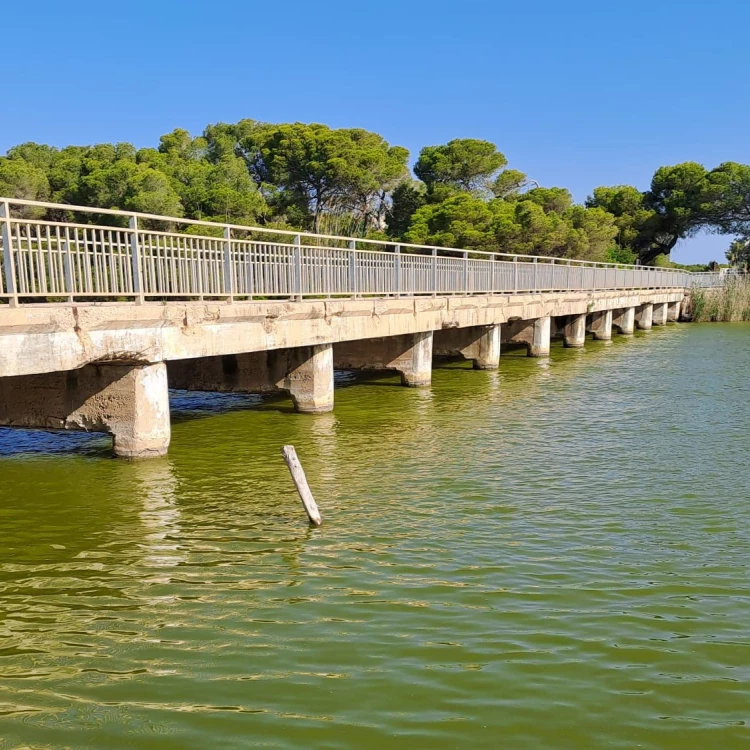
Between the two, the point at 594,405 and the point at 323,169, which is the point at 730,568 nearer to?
the point at 594,405

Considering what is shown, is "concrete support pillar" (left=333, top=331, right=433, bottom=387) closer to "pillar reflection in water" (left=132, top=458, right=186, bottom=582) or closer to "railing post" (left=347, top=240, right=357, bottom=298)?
"railing post" (left=347, top=240, right=357, bottom=298)

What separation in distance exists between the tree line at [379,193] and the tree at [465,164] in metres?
0.09

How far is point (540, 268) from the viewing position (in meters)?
24.9

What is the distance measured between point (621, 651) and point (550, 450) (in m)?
6.04

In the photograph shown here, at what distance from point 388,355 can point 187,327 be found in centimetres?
777

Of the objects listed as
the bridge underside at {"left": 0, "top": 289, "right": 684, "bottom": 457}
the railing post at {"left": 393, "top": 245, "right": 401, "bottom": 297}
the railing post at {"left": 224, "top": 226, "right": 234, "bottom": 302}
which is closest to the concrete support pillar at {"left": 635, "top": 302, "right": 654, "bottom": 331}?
the bridge underside at {"left": 0, "top": 289, "right": 684, "bottom": 457}

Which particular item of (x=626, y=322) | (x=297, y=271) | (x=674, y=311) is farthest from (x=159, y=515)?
(x=674, y=311)

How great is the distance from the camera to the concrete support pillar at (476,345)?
20984mm

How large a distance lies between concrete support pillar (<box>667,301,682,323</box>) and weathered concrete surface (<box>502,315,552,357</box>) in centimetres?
2309

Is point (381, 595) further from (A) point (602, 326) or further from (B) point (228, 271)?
(A) point (602, 326)

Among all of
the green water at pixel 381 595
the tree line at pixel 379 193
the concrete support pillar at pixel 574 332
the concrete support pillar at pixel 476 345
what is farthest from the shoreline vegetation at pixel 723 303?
the green water at pixel 381 595

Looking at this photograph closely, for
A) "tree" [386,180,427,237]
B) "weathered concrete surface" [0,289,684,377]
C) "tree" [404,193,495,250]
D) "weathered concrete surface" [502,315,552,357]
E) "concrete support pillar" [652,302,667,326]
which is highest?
"tree" [386,180,427,237]

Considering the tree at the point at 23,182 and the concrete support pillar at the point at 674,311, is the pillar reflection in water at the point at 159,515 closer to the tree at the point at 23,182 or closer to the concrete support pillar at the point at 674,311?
the tree at the point at 23,182

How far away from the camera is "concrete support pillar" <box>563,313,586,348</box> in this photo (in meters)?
28.6
